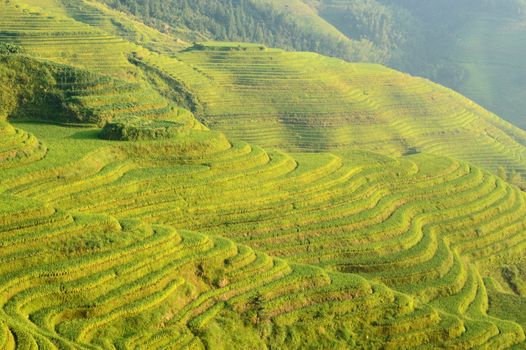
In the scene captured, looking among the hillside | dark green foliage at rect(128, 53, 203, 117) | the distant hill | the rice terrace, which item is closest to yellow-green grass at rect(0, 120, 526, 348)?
the rice terrace

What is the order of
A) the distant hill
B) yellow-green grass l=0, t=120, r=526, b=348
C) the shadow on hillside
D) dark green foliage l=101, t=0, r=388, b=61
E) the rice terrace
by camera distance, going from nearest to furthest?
the rice terrace
yellow-green grass l=0, t=120, r=526, b=348
the shadow on hillside
dark green foliage l=101, t=0, r=388, b=61
the distant hill

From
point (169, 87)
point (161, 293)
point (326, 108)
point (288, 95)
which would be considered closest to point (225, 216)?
point (161, 293)

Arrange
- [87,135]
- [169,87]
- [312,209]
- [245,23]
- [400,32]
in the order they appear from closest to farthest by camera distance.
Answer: [312,209] < [87,135] < [169,87] < [245,23] < [400,32]

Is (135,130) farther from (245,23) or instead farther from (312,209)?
(245,23)

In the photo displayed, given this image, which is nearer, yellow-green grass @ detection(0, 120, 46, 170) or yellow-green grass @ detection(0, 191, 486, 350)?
yellow-green grass @ detection(0, 191, 486, 350)

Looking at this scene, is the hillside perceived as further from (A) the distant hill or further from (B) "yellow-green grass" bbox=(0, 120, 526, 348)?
(A) the distant hill

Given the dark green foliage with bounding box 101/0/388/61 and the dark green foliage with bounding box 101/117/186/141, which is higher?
the dark green foliage with bounding box 101/0/388/61
